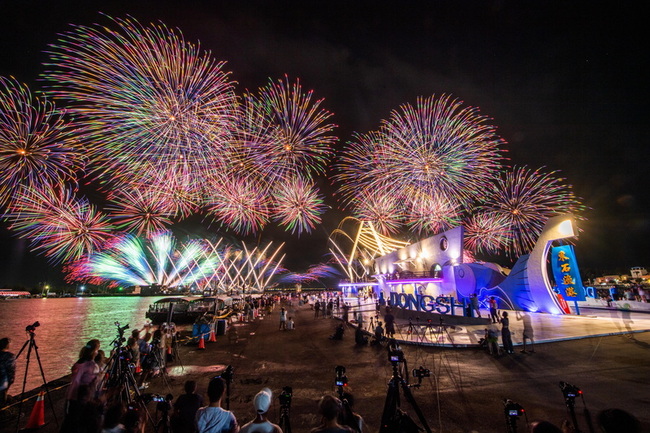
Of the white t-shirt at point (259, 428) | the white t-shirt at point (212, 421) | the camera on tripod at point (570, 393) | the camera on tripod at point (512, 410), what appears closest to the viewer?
the white t-shirt at point (259, 428)

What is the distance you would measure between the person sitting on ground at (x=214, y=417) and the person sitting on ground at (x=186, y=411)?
0.49 metres

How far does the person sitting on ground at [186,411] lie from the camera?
424 cm

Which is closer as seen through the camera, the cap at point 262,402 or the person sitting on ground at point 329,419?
the person sitting on ground at point 329,419

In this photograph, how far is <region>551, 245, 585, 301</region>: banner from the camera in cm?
2462

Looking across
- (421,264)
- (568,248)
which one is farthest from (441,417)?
(421,264)

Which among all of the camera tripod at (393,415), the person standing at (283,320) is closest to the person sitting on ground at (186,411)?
the camera tripod at (393,415)

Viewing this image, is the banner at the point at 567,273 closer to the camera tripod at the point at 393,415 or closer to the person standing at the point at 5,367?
the camera tripod at the point at 393,415

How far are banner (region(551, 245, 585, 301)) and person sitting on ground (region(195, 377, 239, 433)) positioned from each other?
3061 centimetres

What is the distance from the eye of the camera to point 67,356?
1811cm

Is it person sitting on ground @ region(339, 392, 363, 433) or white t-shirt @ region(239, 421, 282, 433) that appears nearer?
white t-shirt @ region(239, 421, 282, 433)

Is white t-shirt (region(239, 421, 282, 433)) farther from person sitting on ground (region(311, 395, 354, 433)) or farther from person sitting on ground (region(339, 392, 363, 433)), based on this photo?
person sitting on ground (region(339, 392, 363, 433))

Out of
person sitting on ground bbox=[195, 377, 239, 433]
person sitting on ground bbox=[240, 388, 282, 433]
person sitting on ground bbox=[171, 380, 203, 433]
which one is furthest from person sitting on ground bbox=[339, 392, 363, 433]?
person sitting on ground bbox=[171, 380, 203, 433]

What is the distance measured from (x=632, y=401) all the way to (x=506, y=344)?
4974 millimetres

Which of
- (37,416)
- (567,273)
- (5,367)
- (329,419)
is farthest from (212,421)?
(567,273)
